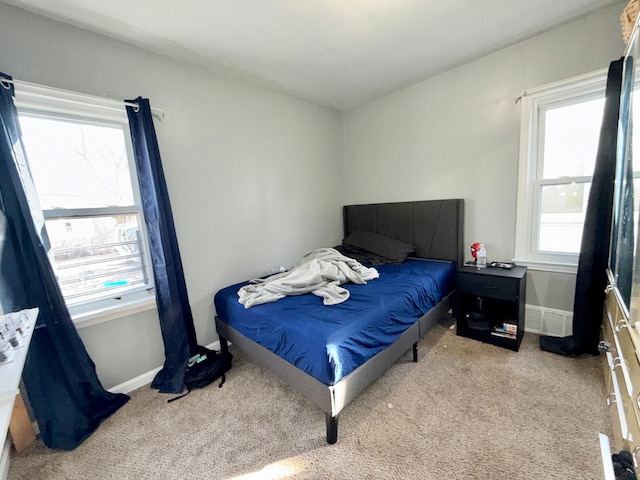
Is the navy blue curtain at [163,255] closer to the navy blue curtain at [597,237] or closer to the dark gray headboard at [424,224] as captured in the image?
the dark gray headboard at [424,224]

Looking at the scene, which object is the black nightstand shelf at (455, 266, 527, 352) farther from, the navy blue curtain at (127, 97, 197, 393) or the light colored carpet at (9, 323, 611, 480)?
the navy blue curtain at (127, 97, 197, 393)

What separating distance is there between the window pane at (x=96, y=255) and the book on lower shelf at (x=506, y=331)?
296 cm

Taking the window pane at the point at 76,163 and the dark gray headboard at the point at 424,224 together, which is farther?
the dark gray headboard at the point at 424,224

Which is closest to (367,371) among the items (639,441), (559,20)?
(639,441)

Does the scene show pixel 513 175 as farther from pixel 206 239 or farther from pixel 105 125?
pixel 105 125

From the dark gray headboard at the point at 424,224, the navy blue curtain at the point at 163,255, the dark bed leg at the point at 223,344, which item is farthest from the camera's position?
the dark gray headboard at the point at 424,224

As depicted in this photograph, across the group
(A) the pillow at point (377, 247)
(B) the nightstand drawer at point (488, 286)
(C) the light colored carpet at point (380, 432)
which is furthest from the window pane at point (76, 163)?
(B) the nightstand drawer at point (488, 286)

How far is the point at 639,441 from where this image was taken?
2.99 feet

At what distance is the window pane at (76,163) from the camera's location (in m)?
1.68

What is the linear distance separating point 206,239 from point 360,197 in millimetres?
2031

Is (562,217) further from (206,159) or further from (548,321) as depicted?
(206,159)

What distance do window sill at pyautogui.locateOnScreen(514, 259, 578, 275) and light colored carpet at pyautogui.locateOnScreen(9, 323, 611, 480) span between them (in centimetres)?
71

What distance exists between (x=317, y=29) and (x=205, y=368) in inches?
104

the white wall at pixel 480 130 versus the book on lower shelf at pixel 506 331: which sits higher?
the white wall at pixel 480 130
